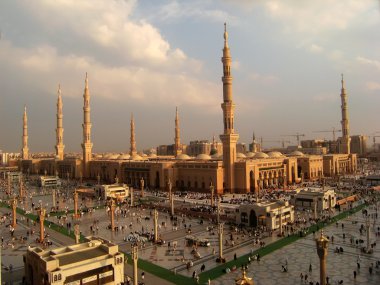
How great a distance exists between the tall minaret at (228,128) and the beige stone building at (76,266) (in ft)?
102

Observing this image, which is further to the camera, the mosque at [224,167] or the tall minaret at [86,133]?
the tall minaret at [86,133]

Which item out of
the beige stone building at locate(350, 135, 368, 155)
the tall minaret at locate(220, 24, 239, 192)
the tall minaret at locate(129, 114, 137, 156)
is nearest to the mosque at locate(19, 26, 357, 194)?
the tall minaret at locate(220, 24, 239, 192)

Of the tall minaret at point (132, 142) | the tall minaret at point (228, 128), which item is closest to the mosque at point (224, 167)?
the tall minaret at point (228, 128)

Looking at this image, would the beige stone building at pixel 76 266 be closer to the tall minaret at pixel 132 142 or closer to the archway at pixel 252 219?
the archway at pixel 252 219

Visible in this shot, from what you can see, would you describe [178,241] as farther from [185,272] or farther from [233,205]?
[233,205]

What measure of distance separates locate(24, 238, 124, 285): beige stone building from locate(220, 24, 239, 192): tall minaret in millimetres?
30943

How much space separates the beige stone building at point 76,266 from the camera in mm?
14750

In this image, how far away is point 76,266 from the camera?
15148 millimetres

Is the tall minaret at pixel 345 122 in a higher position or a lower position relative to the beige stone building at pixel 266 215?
higher

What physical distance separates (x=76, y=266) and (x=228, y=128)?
1338 inches

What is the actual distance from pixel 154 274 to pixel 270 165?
36416mm

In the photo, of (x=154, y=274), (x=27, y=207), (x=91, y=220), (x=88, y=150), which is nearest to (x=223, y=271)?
(x=154, y=274)

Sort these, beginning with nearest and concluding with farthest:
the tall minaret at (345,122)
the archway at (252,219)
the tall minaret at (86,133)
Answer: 1. the archway at (252,219)
2. the tall minaret at (86,133)
3. the tall minaret at (345,122)

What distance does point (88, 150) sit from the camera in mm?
70188
